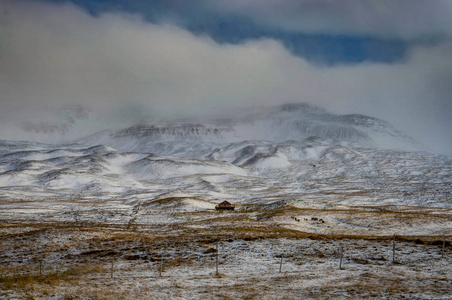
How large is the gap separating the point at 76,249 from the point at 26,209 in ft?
224

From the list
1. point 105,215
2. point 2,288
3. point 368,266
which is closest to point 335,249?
point 368,266

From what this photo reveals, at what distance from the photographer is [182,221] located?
237 ft

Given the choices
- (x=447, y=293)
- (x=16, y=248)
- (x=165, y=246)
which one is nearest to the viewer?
(x=447, y=293)

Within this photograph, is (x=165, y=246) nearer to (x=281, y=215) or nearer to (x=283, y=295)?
(x=283, y=295)

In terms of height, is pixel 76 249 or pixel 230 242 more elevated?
pixel 230 242

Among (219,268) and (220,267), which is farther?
(220,267)

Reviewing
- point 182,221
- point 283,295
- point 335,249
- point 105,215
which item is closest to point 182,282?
point 283,295

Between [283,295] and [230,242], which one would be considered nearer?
[283,295]

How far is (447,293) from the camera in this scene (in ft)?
66.7

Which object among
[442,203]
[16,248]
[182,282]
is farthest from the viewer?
[442,203]

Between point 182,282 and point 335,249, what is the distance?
16.1 meters

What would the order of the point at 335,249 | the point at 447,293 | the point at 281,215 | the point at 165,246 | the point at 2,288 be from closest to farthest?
the point at 447,293, the point at 2,288, the point at 335,249, the point at 165,246, the point at 281,215

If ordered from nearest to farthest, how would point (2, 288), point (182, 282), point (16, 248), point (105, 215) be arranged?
point (2, 288) → point (182, 282) → point (16, 248) → point (105, 215)

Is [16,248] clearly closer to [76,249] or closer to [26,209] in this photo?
[76,249]
